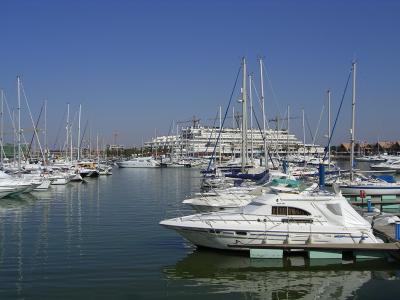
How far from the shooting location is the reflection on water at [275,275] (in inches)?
655

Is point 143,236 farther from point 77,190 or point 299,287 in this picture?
point 77,190

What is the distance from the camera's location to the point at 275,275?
1841cm

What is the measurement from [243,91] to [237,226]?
2982cm

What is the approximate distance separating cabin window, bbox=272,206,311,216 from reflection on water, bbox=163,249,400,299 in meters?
1.71

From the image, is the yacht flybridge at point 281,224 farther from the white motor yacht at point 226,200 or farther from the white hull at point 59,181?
the white hull at point 59,181

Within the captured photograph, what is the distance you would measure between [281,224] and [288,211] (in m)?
0.69

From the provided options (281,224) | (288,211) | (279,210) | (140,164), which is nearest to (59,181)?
(279,210)

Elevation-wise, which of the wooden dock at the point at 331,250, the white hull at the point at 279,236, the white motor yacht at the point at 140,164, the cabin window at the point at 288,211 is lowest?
the wooden dock at the point at 331,250

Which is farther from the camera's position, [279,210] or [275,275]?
[279,210]

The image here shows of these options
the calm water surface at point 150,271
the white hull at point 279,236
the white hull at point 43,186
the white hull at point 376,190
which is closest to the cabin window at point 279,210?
the white hull at point 279,236

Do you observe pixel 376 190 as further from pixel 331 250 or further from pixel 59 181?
pixel 59 181

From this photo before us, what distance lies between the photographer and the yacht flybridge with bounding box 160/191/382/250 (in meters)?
20.1

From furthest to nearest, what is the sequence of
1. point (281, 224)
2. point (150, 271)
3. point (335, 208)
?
point (335, 208)
point (281, 224)
point (150, 271)

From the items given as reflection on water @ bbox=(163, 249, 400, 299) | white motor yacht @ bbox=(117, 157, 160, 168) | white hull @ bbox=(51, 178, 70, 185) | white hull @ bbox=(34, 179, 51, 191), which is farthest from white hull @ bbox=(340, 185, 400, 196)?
white motor yacht @ bbox=(117, 157, 160, 168)
